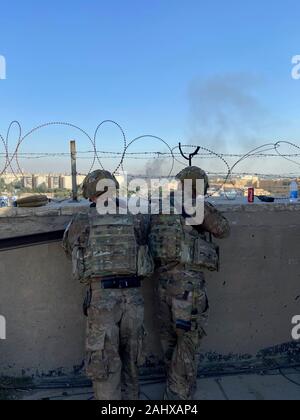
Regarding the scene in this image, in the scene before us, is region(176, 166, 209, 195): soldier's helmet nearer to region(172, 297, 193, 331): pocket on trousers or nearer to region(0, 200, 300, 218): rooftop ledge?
region(0, 200, 300, 218): rooftop ledge

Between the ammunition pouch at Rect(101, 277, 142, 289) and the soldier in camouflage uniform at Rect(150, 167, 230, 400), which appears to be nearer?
the ammunition pouch at Rect(101, 277, 142, 289)

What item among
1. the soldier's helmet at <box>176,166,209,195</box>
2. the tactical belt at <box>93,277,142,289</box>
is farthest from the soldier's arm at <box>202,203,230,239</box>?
the tactical belt at <box>93,277,142,289</box>

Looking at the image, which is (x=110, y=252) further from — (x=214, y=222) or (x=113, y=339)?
(x=214, y=222)

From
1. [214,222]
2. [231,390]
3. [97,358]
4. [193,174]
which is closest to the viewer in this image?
[97,358]

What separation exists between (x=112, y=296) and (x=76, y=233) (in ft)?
1.56

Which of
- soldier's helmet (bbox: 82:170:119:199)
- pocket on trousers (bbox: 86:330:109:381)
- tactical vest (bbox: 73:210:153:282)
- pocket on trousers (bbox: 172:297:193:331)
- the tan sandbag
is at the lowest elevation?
pocket on trousers (bbox: 86:330:109:381)

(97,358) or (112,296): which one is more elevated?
(112,296)

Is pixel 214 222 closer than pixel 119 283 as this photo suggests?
No

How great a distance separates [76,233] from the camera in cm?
292

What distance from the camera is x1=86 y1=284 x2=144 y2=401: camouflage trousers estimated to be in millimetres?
2730

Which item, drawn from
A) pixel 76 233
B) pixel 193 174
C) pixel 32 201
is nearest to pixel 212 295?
pixel 193 174

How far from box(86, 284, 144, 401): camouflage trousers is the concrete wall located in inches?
25.2
